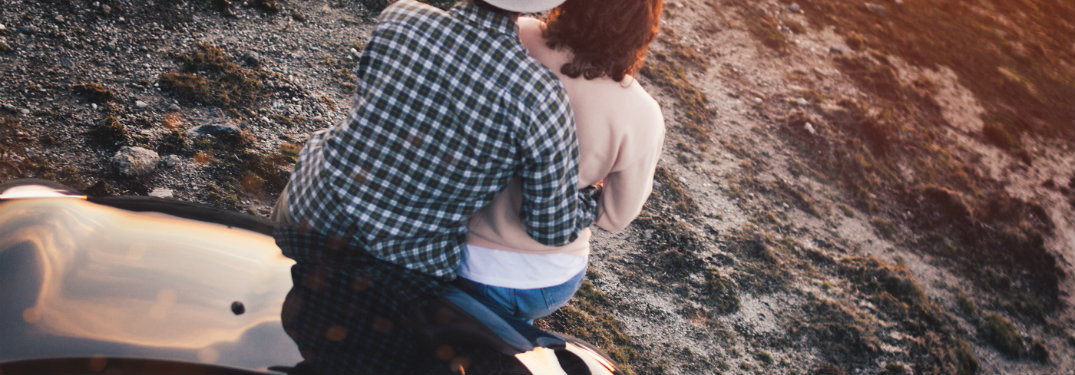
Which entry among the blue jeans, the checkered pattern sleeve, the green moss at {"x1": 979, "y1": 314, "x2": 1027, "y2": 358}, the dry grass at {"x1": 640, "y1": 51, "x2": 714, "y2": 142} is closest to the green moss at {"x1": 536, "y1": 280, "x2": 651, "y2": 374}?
the blue jeans

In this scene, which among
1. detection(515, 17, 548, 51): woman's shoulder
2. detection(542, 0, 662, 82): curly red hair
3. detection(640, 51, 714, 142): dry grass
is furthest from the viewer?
detection(640, 51, 714, 142): dry grass

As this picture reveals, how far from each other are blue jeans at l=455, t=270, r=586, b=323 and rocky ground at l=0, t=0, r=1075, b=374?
4.96 ft

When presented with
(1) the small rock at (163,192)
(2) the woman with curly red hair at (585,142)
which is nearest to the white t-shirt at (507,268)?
(2) the woman with curly red hair at (585,142)

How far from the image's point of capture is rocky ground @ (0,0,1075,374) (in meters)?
3.52

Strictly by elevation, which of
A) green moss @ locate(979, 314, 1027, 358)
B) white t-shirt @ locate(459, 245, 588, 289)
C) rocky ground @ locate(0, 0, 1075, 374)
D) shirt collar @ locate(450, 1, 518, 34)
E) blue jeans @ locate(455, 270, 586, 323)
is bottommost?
green moss @ locate(979, 314, 1027, 358)

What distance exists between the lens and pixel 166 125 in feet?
11.8

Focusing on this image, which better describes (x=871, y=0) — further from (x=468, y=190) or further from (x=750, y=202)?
(x=468, y=190)

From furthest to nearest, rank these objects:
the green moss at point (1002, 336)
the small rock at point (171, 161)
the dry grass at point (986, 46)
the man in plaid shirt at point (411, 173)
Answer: the dry grass at point (986, 46)
the green moss at point (1002, 336)
the small rock at point (171, 161)
the man in plaid shirt at point (411, 173)

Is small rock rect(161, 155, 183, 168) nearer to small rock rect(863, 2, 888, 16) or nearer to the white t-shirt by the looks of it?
the white t-shirt

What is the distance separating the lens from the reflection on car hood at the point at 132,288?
1.24 metres

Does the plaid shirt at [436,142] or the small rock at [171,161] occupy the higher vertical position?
the plaid shirt at [436,142]

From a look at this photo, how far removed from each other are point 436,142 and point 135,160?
2582 mm

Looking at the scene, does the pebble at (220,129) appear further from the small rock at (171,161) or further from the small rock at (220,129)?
the small rock at (171,161)

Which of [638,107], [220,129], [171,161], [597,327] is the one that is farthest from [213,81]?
[638,107]
